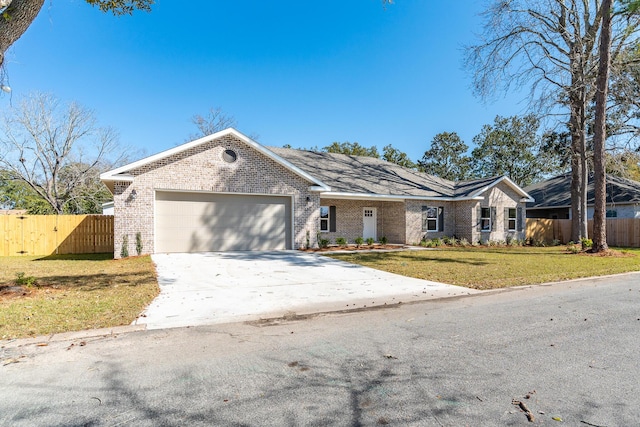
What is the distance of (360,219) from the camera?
1959cm

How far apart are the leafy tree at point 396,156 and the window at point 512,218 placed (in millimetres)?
25372

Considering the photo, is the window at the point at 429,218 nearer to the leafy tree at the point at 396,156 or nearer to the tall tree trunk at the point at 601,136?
the tall tree trunk at the point at 601,136

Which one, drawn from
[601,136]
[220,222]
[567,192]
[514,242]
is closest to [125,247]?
[220,222]

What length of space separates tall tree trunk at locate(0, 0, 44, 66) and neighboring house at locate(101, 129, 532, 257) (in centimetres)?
692

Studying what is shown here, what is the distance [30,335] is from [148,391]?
270 centimetres

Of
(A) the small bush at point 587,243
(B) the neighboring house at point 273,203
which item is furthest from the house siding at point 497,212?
(A) the small bush at point 587,243

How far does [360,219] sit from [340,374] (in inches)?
642

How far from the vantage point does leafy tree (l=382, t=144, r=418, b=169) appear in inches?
1844

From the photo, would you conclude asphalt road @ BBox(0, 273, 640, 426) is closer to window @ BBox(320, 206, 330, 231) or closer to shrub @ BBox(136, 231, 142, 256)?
shrub @ BBox(136, 231, 142, 256)

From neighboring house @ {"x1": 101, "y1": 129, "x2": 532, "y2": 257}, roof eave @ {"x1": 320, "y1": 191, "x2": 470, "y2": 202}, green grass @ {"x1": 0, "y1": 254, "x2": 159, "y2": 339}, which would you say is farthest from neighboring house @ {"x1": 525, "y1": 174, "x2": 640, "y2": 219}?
green grass @ {"x1": 0, "y1": 254, "x2": 159, "y2": 339}

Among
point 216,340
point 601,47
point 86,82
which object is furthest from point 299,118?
point 216,340

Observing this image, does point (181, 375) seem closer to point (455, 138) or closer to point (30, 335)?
point (30, 335)

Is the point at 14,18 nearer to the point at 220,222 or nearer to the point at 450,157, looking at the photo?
the point at 220,222

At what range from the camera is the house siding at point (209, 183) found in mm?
13227
